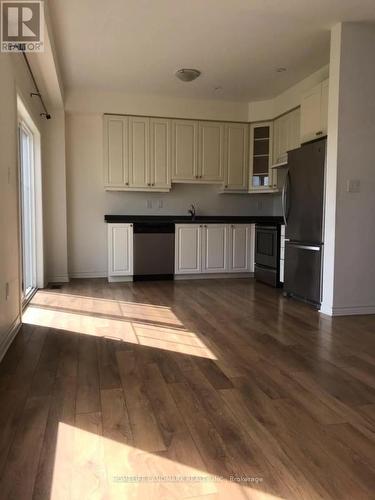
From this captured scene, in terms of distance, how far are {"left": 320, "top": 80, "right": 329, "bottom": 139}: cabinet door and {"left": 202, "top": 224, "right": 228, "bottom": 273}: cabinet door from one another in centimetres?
219

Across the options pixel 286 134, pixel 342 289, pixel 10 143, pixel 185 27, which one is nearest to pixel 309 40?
pixel 185 27

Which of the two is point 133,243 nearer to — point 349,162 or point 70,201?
point 70,201

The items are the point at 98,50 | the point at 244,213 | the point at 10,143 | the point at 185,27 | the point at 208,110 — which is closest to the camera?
the point at 10,143

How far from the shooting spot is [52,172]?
5500mm

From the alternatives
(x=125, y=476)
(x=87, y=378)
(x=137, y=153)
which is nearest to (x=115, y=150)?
(x=137, y=153)

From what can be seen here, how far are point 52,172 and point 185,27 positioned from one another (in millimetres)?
2843

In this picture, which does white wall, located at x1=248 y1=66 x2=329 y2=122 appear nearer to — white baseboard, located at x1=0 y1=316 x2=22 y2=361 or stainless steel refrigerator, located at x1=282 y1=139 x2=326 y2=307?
stainless steel refrigerator, located at x1=282 y1=139 x2=326 y2=307

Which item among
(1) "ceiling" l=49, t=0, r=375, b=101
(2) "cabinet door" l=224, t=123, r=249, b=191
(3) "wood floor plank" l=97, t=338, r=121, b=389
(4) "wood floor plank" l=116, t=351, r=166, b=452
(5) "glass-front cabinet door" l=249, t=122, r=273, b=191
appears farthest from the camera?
(2) "cabinet door" l=224, t=123, r=249, b=191

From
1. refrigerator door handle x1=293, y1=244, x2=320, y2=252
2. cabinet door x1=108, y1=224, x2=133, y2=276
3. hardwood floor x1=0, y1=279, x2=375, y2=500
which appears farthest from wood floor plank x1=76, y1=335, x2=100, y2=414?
cabinet door x1=108, y1=224, x2=133, y2=276

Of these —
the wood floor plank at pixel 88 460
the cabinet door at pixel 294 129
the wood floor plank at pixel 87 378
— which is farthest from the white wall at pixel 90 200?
the wood floor plank at pixel 88 460

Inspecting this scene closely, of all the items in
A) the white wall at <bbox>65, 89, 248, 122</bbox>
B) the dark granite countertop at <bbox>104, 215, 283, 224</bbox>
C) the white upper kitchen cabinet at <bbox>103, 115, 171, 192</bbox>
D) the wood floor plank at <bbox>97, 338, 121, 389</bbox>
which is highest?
the white wall at <bbox>65, 89, 248, 122</bbox>

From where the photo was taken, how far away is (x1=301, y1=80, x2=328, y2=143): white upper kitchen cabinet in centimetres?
400

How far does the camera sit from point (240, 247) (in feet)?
19.3

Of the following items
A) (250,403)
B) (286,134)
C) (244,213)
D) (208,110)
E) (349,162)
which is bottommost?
(250,403)
